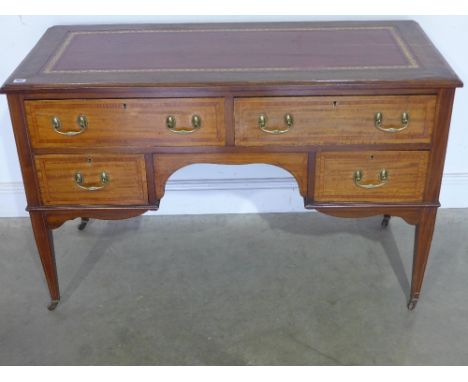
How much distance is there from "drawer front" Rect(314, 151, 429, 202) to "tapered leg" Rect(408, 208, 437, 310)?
0.27 feet

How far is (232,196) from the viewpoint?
2.74 metres

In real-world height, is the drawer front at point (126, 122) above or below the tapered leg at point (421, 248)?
above

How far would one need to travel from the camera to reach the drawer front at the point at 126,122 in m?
1.86

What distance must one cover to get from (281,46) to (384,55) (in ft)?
1.07

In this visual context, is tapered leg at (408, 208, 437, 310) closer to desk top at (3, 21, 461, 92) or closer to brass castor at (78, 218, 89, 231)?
desk top at (3, 21, 461, 92)

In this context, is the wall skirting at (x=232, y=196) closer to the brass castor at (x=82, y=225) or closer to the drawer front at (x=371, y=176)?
the brass castor at (x=82, y=225)

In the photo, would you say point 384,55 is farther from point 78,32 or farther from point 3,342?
point 3,342

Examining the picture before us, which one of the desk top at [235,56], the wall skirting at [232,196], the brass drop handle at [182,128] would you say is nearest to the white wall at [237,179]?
the wall skirting at [232,196]

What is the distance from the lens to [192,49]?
2.09 m

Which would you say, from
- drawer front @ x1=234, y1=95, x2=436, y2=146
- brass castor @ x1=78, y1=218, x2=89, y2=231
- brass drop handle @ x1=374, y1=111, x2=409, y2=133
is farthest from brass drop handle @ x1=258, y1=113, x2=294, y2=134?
brass castor @ x1=78, y1=218, x2=89, y2=231

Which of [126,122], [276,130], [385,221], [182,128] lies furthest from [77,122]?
[385,221]

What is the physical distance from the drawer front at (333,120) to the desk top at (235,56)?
58 mm

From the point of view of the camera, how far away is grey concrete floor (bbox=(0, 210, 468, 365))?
6.82ft

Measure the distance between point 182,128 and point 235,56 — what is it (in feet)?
1.02
